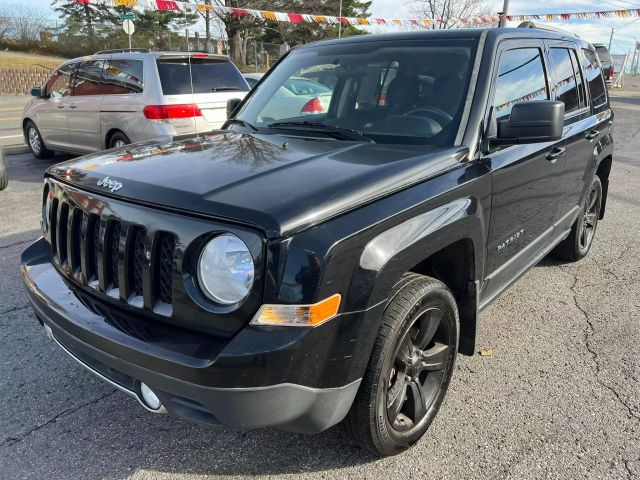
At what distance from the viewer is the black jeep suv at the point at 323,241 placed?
184 centimetres

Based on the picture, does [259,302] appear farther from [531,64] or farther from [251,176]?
[531,64]

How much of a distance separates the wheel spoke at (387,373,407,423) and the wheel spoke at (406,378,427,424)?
0.05m

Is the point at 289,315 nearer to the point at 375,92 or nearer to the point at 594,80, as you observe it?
the point at 375,92

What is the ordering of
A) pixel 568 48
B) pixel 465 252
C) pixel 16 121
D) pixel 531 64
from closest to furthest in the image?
1. pixel 465 252
2. pixel 531 64
3. pixel 568 48
4. pixel 16 121

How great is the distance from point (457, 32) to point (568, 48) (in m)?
1.40

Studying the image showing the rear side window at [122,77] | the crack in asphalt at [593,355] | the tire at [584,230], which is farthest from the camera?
the rear side window at [122,77]

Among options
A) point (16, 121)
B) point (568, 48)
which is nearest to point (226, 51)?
point (16, 121)

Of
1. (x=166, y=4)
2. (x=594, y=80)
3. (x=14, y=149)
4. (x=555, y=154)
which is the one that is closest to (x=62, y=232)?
(x=555, y=154)

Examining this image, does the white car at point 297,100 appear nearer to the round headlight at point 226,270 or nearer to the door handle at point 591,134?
the round headlight at point 226,270

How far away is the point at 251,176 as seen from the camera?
2193 millimetres

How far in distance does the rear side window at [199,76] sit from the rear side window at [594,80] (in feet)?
15.9

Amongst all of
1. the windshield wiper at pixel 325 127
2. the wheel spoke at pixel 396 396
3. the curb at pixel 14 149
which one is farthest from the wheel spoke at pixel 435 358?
the curb at pixel 14 149

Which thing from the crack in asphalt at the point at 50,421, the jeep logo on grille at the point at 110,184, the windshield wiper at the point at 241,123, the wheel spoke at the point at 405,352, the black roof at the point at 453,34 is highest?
the black roof at the point at 453,34

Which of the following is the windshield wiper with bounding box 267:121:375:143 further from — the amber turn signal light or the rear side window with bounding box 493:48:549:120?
the amber turn signal light
